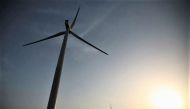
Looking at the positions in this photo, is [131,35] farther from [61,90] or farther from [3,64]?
[3,64]

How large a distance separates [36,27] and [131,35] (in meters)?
3.79

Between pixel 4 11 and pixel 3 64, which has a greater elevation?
pixel 4 11

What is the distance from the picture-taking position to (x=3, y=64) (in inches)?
429

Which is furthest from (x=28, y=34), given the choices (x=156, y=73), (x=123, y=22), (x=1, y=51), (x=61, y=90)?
(x=156, y=73)

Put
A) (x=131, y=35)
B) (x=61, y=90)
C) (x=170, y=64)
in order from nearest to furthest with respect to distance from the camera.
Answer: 1. (x=170, y=64)
2. (x=131, y=35)
3. (x=61, y=90)

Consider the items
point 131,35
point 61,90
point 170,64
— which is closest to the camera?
point 170,64

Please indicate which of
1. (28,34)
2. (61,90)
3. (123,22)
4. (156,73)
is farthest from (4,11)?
(156,73)

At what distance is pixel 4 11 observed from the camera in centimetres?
1105

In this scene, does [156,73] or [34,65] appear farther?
[34,65]

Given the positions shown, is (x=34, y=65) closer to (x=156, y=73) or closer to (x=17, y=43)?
(x=17, y=43)

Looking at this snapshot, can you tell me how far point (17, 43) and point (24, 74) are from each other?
4.15 ft

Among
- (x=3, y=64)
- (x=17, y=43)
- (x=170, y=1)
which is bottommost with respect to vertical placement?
(x=3, y=64)

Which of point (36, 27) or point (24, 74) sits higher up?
point (36, 27)

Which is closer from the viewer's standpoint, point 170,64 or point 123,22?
point 170,64
